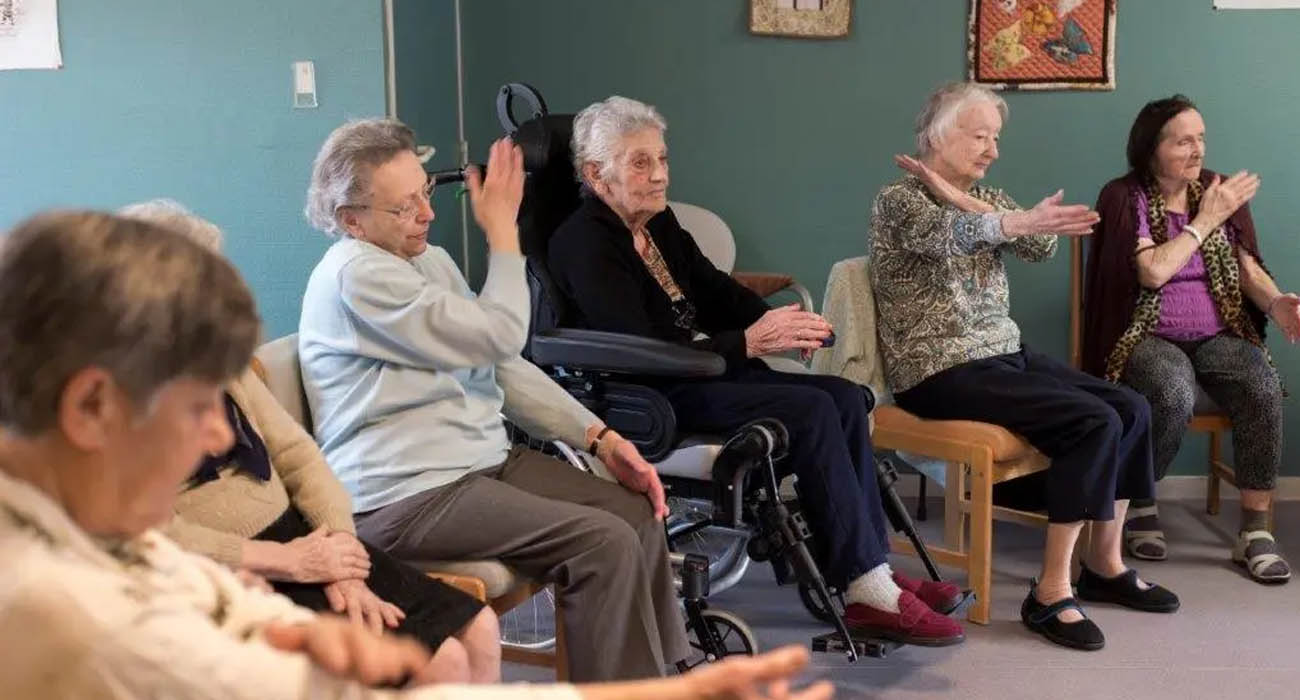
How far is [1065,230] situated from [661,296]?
0.89m

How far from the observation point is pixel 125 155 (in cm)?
309

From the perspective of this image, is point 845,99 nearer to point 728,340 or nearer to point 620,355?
point 728,340

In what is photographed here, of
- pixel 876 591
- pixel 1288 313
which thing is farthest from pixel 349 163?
pixel 1288 313

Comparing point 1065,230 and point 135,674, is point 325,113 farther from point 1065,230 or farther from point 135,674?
point 135,674

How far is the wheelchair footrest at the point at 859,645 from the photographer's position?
2.46m

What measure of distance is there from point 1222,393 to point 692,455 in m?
1.77

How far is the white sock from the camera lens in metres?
2.54

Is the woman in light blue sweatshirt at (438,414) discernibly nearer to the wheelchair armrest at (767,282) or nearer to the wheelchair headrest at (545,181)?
the wheelchair headrest at (545,181)

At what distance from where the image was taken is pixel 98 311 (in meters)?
0.79

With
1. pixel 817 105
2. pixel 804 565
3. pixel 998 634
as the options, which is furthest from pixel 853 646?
pixel 817 105

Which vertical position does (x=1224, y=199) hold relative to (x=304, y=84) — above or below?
below

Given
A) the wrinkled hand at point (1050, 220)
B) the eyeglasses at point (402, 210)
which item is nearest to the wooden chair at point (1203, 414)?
the wrinkled hand at point (1050, 220)

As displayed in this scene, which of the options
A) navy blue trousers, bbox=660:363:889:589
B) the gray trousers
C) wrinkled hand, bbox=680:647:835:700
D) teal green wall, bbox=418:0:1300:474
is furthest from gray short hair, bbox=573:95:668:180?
wrinkled hand, bbox=680:647:835:700

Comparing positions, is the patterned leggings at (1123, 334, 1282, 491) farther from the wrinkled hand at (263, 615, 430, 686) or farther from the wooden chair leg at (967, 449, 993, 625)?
the wrinkled hand at (263, 615, 430, 686)
